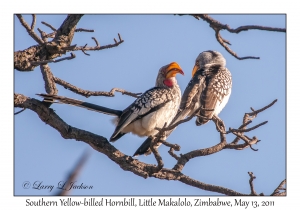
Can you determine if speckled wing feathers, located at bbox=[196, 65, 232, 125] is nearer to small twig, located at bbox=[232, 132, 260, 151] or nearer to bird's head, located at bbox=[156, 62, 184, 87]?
bird's head, located at bbox=[156, 62, 184, 87]

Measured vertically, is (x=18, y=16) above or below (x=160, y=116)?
above

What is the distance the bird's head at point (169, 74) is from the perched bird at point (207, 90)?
46 centimetres

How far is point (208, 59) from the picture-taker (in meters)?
7.61

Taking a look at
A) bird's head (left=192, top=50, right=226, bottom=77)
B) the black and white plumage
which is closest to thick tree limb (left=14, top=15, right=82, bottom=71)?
the black and white plumage

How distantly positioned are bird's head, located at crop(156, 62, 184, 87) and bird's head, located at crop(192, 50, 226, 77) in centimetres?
167

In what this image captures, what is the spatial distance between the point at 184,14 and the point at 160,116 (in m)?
1.70

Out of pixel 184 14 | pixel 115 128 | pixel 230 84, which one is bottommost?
pixel 115 128

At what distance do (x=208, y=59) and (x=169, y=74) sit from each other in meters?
1.84

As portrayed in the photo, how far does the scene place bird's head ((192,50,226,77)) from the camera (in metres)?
7.60

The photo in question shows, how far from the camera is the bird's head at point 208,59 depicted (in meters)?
7.60
